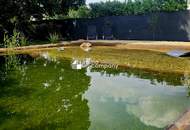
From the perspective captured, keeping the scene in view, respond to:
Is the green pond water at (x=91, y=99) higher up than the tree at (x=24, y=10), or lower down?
lower down

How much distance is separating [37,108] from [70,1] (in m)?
23.8

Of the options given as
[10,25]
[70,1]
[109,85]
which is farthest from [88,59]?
[70,1]

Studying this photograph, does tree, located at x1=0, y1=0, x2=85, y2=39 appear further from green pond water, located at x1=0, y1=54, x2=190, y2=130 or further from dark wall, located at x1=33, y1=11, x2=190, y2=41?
green pond water, located at x1=0, y1=54, x2=190, y2=130

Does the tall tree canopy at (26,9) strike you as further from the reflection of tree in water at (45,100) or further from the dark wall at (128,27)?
the reflection of tree in water at (45,100)

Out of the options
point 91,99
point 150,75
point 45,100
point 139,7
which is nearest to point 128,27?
point 139,7

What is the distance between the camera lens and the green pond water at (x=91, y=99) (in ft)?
20.8

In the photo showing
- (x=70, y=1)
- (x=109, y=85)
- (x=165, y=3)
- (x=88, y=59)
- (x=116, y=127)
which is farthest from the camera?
(x=165, y=3)

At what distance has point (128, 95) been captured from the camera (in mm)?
8391

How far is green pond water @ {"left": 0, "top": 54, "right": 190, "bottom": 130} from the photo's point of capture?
6.33 meters

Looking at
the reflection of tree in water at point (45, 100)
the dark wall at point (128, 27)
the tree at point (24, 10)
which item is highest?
the tree at point (24, 10)

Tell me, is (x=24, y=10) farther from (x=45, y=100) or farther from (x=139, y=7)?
(x=45, y=100)

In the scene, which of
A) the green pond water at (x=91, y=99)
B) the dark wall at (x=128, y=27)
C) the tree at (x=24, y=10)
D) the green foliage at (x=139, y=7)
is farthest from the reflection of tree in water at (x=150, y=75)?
the green foliage at (x=139, y=7)

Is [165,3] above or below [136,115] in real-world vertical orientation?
above

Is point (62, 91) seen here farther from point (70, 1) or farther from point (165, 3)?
point (165, 3)
